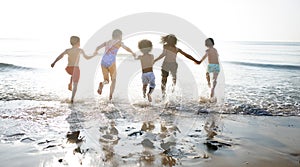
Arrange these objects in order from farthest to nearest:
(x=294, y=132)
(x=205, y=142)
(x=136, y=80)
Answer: (x=136, y=80), (x=294, y=132), (x=205, y=142)

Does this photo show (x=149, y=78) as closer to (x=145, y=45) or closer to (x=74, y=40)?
(x=145, y=45)

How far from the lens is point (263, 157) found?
394cm

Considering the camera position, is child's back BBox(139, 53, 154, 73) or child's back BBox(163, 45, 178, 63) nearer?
child's back BBox(139, 53, 154, 73)

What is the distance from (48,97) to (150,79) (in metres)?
3.44

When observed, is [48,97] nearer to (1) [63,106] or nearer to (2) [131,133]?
(1) [63,106]

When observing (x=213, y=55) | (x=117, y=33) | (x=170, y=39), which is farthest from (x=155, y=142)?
(x=213, y=55)

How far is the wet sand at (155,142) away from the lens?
3695 mm

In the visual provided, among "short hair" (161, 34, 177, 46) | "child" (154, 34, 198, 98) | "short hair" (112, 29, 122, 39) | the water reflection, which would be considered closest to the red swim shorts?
"short hair" (112, 29, 122, 39)

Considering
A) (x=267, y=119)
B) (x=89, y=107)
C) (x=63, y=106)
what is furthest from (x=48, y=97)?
(x=267, y=119)

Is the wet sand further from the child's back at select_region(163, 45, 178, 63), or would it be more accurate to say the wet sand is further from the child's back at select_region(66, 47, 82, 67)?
the child's back at select_region(163, 45, 178, 63)

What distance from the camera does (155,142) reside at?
4.43 meters

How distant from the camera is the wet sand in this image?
3695mm

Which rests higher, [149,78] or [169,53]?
[169,53]

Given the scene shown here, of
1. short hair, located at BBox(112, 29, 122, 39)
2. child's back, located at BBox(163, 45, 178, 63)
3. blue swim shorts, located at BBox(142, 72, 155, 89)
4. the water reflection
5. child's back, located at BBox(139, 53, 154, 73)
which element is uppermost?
short hair, located at BBox(112, 29, 122, 39)
